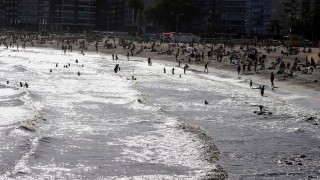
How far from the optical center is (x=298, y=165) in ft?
58.6

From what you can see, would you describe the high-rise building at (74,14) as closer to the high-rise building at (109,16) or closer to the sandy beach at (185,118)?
the high-rise building at (109,16)

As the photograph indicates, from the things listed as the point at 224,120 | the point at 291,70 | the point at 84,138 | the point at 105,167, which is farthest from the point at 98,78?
the point at 105,167

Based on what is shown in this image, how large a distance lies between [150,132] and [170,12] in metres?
101

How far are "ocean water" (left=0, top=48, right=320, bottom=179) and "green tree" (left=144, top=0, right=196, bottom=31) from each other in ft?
265

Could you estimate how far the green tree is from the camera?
123 metres

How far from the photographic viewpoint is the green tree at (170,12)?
12294 cm

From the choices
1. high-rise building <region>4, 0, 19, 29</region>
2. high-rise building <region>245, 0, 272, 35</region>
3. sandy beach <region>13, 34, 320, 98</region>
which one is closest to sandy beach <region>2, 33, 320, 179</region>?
sandy beach <region>13, 34, 320, 98</region>

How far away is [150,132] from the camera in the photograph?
23797mm

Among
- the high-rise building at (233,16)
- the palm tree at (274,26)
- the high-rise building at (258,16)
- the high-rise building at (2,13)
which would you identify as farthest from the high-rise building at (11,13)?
the palm tree at (274,26)

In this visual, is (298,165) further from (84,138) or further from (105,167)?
Result: (84,138)

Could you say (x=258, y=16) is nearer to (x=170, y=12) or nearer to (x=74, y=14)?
(x=170, y=12)

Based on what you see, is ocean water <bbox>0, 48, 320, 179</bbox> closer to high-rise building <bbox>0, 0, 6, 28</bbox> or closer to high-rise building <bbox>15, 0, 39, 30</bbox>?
high-rise building <bbox>15, 0, 39, 30</bbox>

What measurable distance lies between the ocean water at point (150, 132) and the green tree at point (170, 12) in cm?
8071

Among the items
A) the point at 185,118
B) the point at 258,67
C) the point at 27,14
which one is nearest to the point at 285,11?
the point at 258,67
